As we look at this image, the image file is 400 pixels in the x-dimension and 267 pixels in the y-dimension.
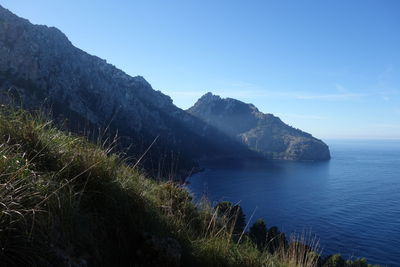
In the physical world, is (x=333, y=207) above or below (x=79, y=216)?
below

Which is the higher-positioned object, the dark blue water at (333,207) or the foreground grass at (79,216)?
the foreground grass at (79,216)

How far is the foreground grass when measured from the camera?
3035 millimetres

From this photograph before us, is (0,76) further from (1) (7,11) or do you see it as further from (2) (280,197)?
(2) (280,197)

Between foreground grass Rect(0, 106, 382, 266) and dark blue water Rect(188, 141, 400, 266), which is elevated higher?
foreground grass Rect(0, 106, 382, 266)

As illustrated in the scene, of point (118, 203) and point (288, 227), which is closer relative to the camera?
point (118, 203)

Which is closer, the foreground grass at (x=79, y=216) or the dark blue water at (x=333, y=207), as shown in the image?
the foreground grass at (x=79, y=216)

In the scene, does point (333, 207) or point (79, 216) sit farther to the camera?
point (333, 207)

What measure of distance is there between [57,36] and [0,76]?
154ft

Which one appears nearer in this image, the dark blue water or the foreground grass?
the foreground grass

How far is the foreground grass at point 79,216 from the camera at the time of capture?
304 centimetres

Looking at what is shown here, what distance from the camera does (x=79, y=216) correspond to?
386 cm

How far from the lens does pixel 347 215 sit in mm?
76312

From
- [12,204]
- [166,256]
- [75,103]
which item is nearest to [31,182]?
[12,204]

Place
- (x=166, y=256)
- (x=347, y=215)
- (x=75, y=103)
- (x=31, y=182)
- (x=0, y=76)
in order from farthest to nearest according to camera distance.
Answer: (x=75, y=103), (x=0, y=76), (x=347, y=215), (x=166, y=256), (x=31, y=182)
